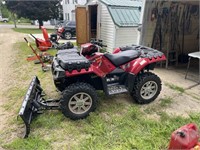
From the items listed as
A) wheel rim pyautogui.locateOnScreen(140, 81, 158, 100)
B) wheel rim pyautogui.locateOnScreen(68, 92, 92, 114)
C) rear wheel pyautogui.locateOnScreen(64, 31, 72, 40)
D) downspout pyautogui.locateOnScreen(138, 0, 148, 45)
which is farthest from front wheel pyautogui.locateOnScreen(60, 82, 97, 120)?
rear wheel pyautogui.locateOnScreen(64, 31, 72, 40)

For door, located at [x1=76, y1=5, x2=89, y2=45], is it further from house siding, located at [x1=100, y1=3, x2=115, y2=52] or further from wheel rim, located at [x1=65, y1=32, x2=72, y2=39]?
wheel rim, located at [x1=65, y1=32, x2=72, y2=39]

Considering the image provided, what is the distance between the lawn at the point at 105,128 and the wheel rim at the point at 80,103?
0.17 meters

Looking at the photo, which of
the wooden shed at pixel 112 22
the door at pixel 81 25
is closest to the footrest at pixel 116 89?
the wooden shed at pixel 112 22

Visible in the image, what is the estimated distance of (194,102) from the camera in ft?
12.6

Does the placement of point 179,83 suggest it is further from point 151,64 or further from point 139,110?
point 139,110

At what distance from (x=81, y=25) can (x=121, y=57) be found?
6.22 m

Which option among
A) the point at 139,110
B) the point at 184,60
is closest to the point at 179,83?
the point at 139,110

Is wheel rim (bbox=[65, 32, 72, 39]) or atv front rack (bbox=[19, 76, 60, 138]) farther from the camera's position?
wheel rim (bbox=[65, 32, 72, 39])

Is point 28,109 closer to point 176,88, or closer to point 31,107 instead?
point 31,107

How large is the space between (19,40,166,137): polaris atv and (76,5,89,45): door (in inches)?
229

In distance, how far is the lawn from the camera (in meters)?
2.55

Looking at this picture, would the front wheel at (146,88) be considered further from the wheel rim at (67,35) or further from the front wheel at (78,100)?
the wheel rim at (67,35)

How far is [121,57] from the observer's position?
11.1 feet

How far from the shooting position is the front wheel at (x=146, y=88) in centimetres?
348
